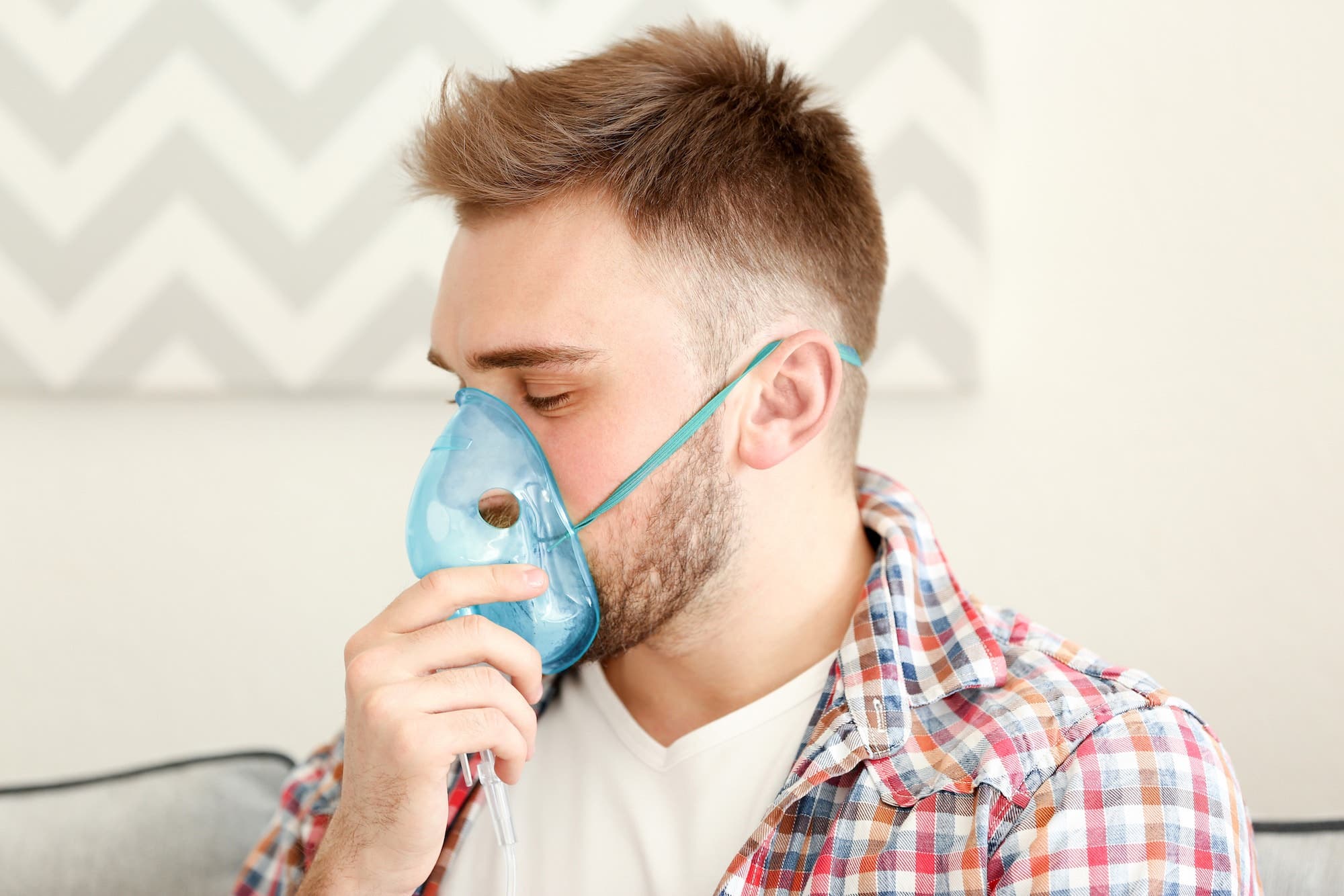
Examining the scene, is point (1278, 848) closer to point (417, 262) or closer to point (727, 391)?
point (727, 391)

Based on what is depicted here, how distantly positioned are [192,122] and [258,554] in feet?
2.40

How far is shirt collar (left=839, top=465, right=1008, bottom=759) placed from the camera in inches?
45.2

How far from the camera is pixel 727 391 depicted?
1.27 metres

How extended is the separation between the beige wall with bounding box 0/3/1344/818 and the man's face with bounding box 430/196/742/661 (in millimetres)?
672

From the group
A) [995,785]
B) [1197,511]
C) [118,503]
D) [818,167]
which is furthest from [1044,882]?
[118,503]

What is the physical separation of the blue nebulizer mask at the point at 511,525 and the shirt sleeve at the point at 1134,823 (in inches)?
19.6

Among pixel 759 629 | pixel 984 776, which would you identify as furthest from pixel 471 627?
pixel 984 776

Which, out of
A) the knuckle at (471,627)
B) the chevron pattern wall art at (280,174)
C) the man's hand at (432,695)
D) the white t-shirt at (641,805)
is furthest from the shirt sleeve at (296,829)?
the chevron pattern wall art at (280,174)

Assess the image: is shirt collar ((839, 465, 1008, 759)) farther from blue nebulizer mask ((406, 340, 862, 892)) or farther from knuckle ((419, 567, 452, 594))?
knuckle ((419, 567, 452, 594))

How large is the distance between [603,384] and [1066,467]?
3.20 ft

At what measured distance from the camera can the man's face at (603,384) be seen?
1.21 meters

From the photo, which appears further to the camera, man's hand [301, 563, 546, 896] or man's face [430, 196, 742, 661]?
man's face [430, 196, 742, 661]

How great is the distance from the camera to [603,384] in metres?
1.21

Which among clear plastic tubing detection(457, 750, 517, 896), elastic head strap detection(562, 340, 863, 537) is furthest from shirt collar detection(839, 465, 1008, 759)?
clear plastic tubing detection(457, 750, 517, 896)
